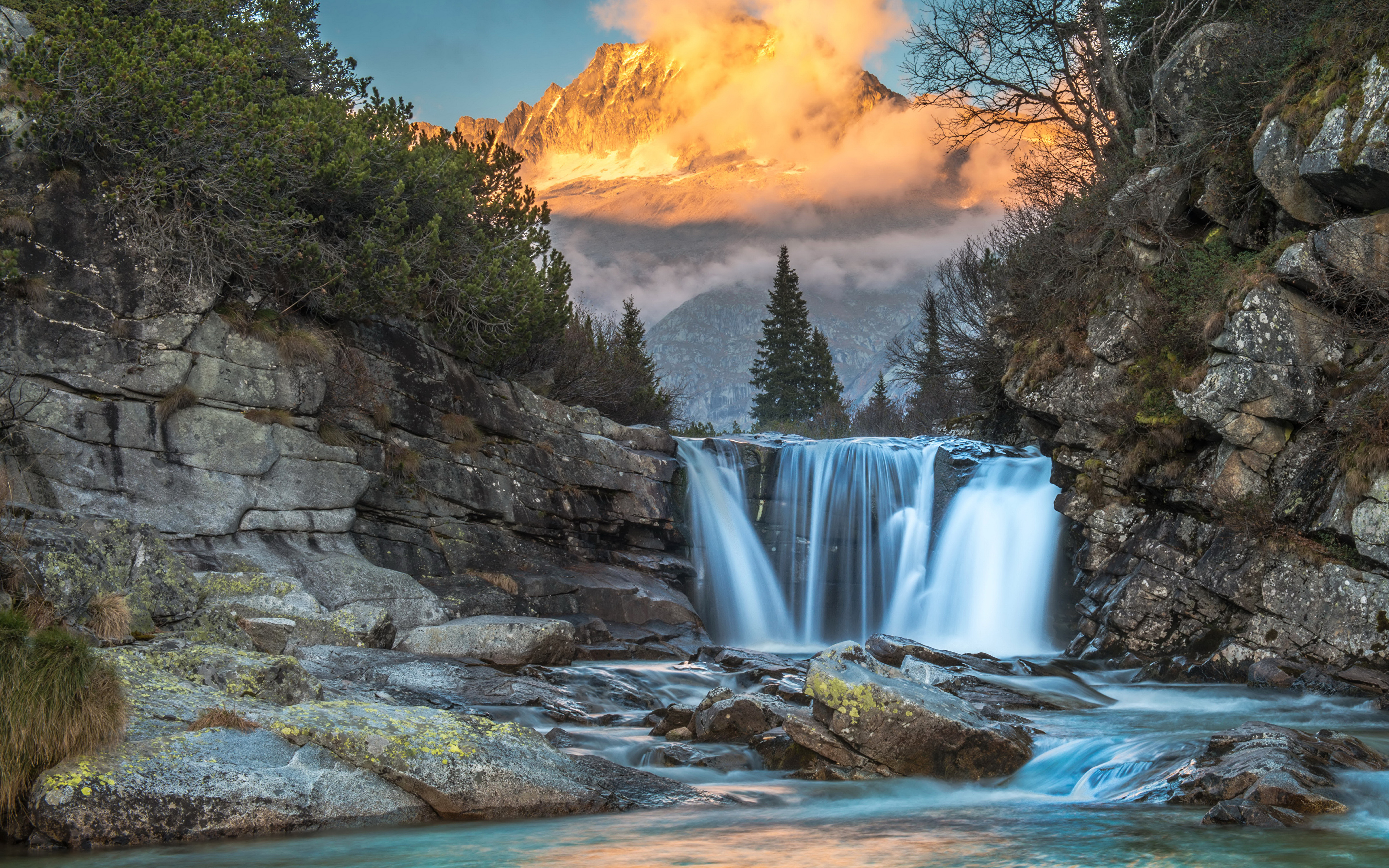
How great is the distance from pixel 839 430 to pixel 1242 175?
29.0 meters

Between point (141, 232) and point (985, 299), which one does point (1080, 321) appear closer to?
point (985, 299)

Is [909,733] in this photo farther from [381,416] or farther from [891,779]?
[381,416]

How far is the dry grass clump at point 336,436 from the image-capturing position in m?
15.3

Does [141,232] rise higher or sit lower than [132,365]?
higher

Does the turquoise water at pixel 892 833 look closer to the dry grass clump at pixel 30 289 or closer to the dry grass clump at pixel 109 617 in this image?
the dry grass clump at pixel 109 617

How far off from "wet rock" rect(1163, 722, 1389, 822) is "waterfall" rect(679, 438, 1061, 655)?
10.4 m

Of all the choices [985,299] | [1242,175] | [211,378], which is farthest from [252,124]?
[985,299]

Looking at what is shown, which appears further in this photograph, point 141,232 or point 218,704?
point 141,232

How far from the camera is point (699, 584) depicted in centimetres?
2058

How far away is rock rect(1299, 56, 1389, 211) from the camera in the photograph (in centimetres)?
1266

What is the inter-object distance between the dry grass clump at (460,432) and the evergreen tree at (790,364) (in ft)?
140

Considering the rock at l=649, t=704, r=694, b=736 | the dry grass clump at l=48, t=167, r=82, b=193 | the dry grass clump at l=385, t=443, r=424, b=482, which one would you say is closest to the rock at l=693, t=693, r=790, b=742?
the rock at l=649, t=704, r=694, b=736

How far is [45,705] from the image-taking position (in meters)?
6.01

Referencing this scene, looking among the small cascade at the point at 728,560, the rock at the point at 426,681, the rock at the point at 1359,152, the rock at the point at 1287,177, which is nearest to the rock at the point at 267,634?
the rock at the point at 426,681
